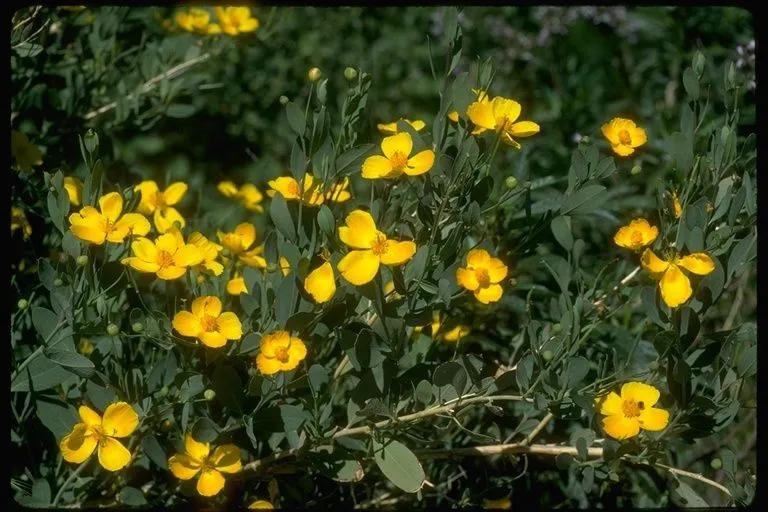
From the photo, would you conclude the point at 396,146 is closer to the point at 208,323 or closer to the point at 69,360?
the point at 208,323

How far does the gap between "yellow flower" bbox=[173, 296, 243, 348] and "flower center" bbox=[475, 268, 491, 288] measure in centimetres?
37

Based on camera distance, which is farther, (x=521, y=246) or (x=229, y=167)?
(x=229, y=167)

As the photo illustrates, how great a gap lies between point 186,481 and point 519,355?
62 cm

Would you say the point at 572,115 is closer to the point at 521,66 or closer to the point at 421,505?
the point at 521,66

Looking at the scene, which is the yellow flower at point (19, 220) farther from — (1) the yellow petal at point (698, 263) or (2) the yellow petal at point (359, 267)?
(1) the yellow petal at point (698, 263)

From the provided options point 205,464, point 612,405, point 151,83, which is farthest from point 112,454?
point 151,83

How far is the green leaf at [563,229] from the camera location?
1.50 m

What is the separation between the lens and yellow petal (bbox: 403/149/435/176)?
1.33 meters

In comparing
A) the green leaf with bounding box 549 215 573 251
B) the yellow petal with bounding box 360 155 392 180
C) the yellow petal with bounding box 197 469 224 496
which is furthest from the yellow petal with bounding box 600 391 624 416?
the yellow petal with bounding box 197 469 224 496

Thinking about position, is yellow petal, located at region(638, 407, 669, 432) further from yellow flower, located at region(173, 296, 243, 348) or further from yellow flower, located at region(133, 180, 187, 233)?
yellow flower, located at region(133, 180, 187, 233)

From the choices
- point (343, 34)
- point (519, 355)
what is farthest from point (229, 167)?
point (519, 355)

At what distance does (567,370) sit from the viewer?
4.43 feet

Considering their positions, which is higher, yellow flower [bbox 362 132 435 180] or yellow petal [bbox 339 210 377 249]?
yellow flower [bbox 362 132 435 180]

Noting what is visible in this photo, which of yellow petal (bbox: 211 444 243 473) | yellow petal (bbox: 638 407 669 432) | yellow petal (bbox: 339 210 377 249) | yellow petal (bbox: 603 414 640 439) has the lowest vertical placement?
yellow petal (bbox: 211 444 243 473)
